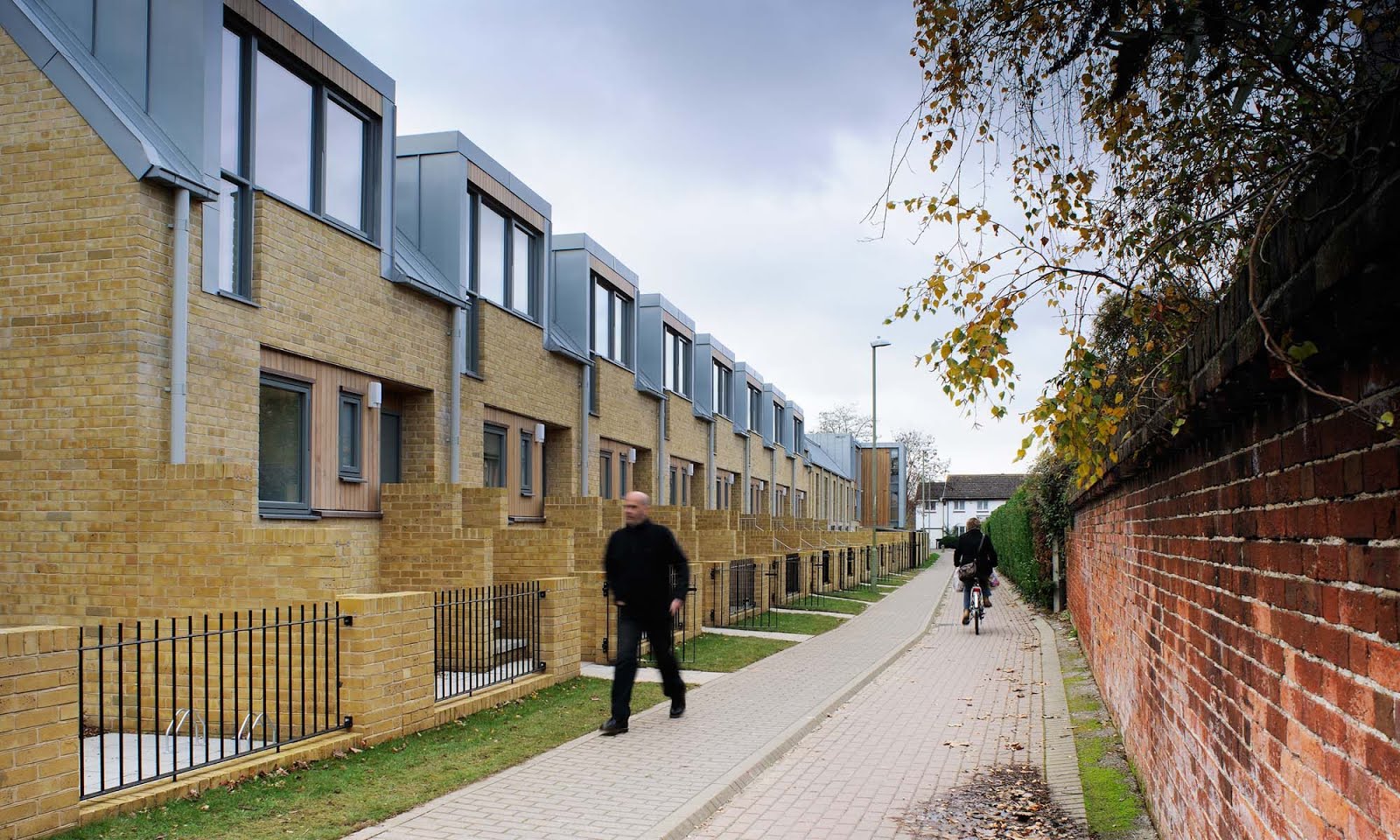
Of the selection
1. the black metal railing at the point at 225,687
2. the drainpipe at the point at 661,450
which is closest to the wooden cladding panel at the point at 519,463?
the drainpipe at the point at 661,450

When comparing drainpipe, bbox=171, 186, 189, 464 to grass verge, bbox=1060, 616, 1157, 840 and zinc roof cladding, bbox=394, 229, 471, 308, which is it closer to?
zinc roof cladding, bbox=394, 229, 471, 308

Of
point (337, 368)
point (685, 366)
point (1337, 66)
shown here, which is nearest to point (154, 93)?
point (337, 368)

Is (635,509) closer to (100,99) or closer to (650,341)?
(100,99)

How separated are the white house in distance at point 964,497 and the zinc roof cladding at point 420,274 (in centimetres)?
10564

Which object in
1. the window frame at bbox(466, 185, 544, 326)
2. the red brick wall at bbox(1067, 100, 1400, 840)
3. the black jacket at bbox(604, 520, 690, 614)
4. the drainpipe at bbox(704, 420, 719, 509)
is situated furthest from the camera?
the drainpipe at bbox(704, 420, 719, 509)

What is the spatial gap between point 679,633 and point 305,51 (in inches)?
364

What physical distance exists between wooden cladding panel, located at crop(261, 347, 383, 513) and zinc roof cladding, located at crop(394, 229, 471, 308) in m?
1.39

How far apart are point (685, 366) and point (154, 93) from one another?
66.2 ft

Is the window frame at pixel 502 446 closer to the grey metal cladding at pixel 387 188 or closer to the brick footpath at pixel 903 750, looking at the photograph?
the grey metal cladding at pixel 387 188

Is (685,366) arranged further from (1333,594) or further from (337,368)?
(1333,594)

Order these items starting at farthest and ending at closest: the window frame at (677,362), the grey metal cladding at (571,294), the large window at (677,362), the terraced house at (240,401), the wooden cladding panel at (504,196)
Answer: the large window at (677,362), the window frame at (677,362), the grey metal cladding at (571,294), the wooden cladding panel at (504,196), the terraced house at (240,401)

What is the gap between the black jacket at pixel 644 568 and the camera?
373 inches

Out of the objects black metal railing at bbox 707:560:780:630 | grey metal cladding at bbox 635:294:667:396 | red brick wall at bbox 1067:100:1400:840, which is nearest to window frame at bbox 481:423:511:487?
black metal railing at bbox 707:560:780:630

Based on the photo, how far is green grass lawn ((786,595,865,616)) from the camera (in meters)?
24.4
